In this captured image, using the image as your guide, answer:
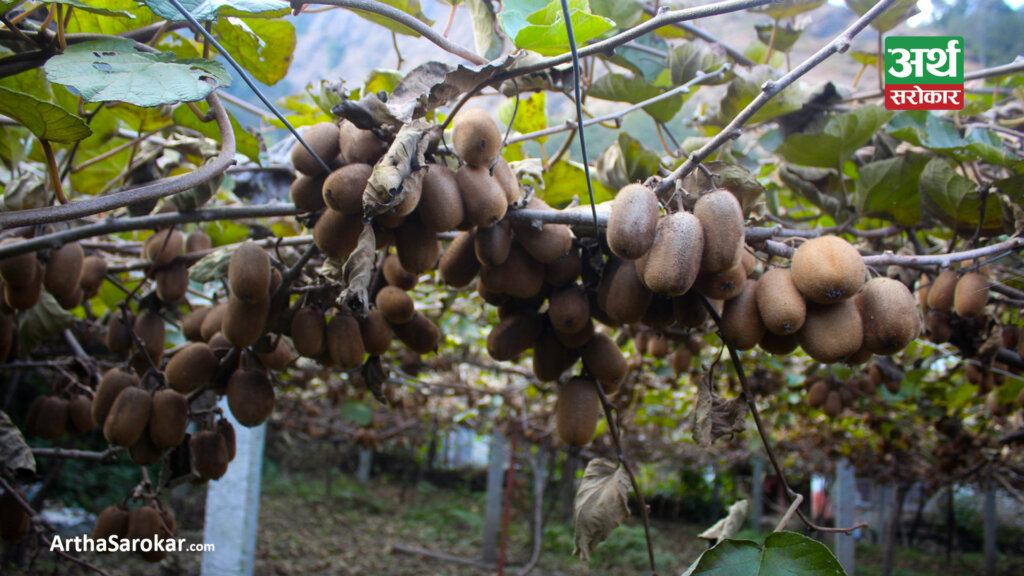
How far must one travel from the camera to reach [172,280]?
1.54 meters

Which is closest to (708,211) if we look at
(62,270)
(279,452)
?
(62,270)

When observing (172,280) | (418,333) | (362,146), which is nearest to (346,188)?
(362,146)

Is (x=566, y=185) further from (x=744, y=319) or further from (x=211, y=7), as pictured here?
(x=211, y=7)

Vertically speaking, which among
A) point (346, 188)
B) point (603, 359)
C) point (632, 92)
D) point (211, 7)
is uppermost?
point (632, 92)

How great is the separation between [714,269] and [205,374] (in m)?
1.07

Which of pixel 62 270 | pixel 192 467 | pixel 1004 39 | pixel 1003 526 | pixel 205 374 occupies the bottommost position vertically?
pixel 1003 526

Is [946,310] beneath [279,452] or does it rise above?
above

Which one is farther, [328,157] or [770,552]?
[328,157]

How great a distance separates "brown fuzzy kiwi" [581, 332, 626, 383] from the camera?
1.15 m

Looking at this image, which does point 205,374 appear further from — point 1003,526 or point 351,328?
point 1003,526

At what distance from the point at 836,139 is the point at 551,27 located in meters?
0.74

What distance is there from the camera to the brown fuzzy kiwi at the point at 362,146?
0.96m

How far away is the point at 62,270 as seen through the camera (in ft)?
4.60

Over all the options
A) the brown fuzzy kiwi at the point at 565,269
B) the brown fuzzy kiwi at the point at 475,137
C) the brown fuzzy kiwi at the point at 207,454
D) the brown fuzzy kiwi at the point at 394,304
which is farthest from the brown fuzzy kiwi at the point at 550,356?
the brown fuzzy kiwi at the point at 207,454
